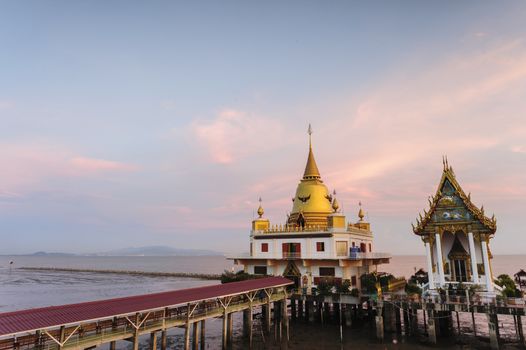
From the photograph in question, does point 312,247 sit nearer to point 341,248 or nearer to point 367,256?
point 341,248

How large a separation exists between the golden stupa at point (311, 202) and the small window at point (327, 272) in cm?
500

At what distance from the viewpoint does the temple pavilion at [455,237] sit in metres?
34.2

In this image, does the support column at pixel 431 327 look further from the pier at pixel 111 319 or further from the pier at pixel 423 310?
the pier at pixel 111 319

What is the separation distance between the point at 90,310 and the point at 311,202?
33.0 meters

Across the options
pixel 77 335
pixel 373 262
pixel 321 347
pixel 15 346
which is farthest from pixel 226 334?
pixel 373 262

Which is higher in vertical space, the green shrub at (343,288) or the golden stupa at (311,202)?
the golden stupa at (311,202)

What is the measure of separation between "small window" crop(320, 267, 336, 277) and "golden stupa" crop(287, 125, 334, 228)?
5.00 meters

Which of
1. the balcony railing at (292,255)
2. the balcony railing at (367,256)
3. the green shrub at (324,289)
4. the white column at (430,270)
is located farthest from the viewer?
the balcony railing at (292,255)

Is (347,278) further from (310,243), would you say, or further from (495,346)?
(495,346)

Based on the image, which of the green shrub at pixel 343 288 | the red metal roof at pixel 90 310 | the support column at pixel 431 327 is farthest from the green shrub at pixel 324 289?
the red metal roof at pixel 90 310

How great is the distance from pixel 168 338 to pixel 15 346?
19361 millimetres

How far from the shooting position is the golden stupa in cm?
4741

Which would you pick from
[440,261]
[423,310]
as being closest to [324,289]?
[423,310]

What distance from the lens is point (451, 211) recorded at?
118 feet
